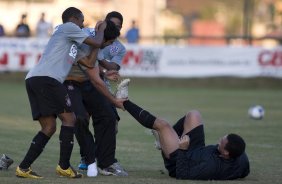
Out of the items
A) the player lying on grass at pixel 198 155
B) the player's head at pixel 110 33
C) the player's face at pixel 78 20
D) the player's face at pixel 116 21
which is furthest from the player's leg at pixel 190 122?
the player's face at pixel 78 20

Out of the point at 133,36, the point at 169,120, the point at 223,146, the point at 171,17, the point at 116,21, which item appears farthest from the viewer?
the point at 171,17

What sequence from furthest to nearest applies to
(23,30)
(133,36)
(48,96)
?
(133,36)
(23,30)
(48,96)

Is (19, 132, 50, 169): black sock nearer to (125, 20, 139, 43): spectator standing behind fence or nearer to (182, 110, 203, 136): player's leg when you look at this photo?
(182, 110, 203, 136): player's leg

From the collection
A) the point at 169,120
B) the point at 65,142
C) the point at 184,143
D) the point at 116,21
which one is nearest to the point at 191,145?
the point at 184,143

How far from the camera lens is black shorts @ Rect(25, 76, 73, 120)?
10438mm

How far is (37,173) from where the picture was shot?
11.1 m

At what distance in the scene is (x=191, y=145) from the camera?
10.8m

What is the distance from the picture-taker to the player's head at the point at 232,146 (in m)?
10.2

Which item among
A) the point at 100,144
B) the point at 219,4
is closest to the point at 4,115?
the point at 100,144

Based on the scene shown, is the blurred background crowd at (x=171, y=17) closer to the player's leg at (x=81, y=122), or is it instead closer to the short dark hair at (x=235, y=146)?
the player's leg at (x=81, y=122)

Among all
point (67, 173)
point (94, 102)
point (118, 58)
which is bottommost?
point (67, 173)

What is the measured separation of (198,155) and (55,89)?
74.4 inches

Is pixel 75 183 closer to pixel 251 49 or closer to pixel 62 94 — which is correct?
pixel 62 94

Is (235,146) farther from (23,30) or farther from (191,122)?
(23,30)
